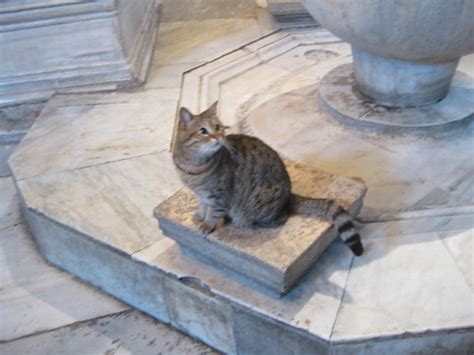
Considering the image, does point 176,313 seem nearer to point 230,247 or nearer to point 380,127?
point 230,247

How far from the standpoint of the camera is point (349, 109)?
2402 millimetres

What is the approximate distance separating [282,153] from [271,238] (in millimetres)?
733

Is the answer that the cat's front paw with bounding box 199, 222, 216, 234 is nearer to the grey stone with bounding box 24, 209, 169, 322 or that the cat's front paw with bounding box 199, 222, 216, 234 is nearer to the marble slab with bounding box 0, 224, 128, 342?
the grey stone with bounding box 24, 209, 169, 322

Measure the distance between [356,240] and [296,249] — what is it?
0.20 metres

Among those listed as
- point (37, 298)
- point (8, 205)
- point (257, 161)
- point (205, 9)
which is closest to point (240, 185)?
point (257, 161)

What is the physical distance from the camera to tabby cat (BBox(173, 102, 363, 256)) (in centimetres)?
149

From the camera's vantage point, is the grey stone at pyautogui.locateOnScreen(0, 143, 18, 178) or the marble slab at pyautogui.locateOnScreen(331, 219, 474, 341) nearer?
the marble slab at pyautogui.locateOnScreen(331, 219, 474, 341)

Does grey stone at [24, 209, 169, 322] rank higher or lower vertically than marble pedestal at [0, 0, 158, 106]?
lower

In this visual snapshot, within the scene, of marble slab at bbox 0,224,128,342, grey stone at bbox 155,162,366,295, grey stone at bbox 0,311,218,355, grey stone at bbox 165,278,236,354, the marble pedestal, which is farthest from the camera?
the marble pedestal

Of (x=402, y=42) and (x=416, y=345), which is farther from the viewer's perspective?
(x=402, y=42)

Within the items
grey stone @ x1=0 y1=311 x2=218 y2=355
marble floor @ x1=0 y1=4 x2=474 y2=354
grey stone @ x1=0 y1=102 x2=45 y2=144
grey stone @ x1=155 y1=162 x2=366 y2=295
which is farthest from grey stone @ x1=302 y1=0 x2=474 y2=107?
grey stone @ x1=0 y1=102 x2=45 y2=144

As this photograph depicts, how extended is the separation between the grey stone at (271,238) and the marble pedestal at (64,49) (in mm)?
1349

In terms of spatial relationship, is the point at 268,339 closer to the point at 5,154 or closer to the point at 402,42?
the point at 402,42

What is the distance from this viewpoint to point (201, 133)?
141 cm
